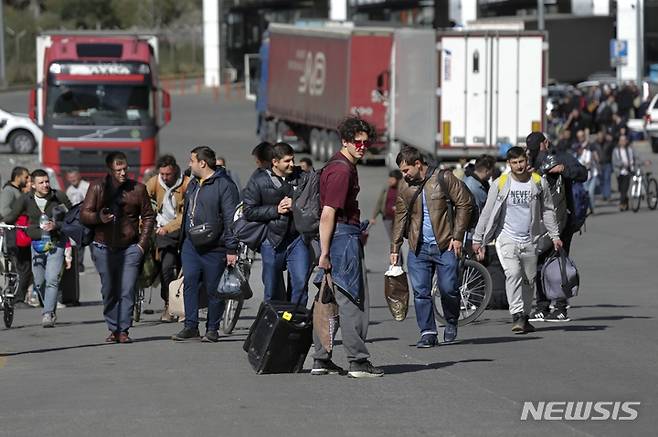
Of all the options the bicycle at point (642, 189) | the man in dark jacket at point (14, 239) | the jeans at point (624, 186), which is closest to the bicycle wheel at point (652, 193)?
the bicycle at point (642, 189)

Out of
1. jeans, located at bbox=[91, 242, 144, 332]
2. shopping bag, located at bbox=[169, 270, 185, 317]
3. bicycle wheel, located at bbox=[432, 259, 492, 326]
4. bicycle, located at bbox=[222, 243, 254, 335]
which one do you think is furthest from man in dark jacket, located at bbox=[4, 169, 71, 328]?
bicycle wheel, located at bbox=[432, 259, 492, 326]

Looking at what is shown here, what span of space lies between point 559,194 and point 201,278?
11.3 feet

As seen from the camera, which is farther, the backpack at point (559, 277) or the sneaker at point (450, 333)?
the backpack at point (559, 277)

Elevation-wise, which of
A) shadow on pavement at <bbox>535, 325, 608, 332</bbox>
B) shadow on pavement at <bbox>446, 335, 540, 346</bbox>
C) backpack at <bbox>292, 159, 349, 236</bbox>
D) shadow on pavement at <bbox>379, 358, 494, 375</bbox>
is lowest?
shadow on pavement at <bbox>535, 325, 608, 332</bbox>

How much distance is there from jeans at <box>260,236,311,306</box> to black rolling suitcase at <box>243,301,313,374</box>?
1.40 m

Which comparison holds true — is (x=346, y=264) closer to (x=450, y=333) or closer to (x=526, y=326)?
(x=450, y=333)

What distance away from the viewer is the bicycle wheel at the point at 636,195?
30438mm

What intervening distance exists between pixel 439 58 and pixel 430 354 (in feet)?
68.4

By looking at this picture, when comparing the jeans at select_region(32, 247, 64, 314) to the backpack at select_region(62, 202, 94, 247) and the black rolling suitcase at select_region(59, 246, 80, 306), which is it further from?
the black rolling suitcase at select_region(59, 246, 80, 306)

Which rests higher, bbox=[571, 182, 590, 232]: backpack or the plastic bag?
bbox=[571, 182, 590, 232]: backpack

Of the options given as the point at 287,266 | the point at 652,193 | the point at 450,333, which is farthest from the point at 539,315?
the point at 652,193

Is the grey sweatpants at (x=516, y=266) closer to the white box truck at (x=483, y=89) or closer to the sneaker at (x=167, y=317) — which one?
the sneaker at (x=167, y=317)

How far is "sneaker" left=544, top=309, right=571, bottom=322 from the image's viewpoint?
14.8m

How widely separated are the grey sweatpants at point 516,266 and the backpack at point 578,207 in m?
0.92
